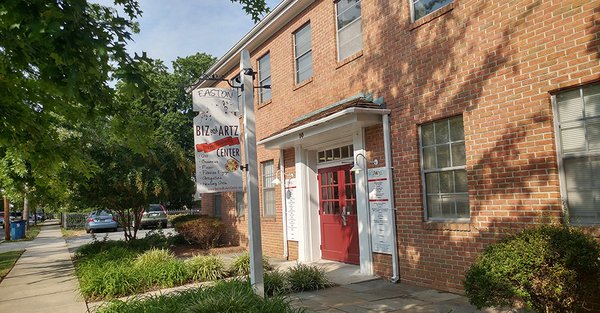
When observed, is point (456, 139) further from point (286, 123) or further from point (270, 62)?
point (270, 62)

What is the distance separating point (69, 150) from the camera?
6926mm

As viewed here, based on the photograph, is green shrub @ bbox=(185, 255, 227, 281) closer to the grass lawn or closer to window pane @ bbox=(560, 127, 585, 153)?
the grass lawn

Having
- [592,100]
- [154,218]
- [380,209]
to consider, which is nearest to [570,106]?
[592,100]

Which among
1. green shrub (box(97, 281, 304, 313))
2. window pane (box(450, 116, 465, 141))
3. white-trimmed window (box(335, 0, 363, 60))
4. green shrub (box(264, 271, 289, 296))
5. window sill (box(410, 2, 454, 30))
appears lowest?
green shrub (box(264, 271, 289, 296))

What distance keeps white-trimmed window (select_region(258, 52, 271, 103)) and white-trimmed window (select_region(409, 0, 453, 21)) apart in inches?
228

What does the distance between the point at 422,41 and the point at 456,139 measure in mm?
1721

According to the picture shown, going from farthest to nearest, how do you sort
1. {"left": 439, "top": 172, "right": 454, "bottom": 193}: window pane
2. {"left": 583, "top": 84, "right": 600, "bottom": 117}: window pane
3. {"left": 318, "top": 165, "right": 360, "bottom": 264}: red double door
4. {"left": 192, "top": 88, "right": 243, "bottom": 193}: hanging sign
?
{"left": 318, "top": 165, "right": 360, "bottom": 264}: red double door → {"left": 439, "top": 172, "right": 454, "bottom": 193}: window pane → {"left": 192, "top": 88, "right": 243, "bottom": 193}: hanging sign → {"left": 583, "top": 84, "right": 600, "bottom": 117}: window pane

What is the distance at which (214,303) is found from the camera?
5129mm

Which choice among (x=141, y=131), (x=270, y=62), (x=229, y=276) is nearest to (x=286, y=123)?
(x=270, y=62)

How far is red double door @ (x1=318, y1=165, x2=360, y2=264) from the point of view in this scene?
946 cm

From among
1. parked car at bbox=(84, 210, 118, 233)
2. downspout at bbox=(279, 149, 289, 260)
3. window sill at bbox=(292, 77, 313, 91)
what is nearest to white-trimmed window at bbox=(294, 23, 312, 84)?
window sill at bbox=(292, 77, 313, 91)

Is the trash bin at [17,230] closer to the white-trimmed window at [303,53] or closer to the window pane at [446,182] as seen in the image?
the white-trimmed window at [303,53]

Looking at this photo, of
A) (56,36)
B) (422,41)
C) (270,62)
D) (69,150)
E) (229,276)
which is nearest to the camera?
(56,36)

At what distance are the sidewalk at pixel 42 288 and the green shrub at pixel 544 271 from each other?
236 inches
